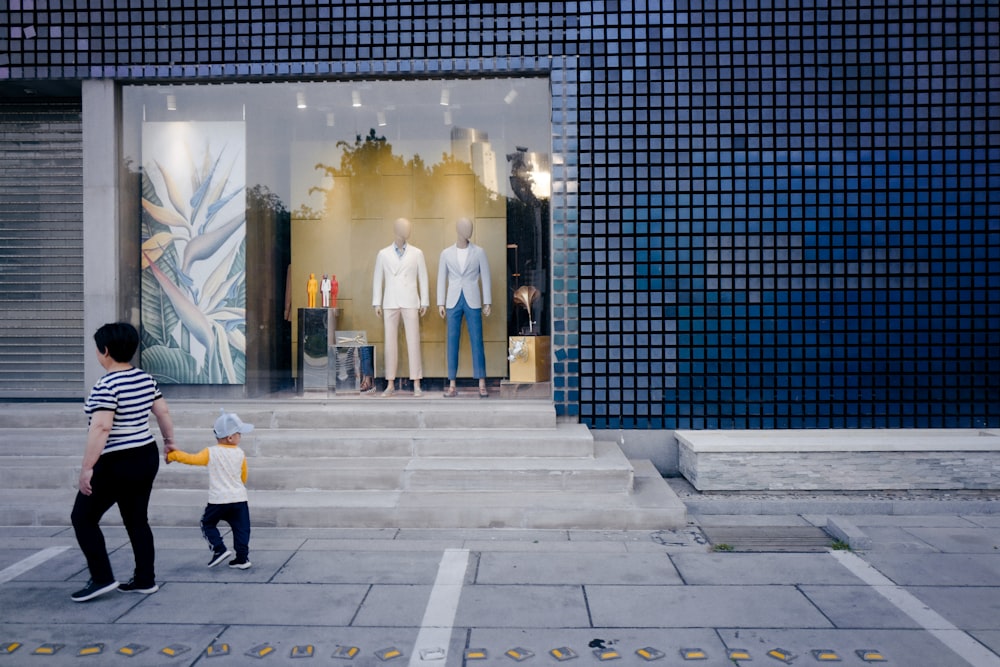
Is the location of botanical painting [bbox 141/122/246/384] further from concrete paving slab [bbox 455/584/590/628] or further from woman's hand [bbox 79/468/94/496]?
concrete paving slab [bbox 455/584/590/628]

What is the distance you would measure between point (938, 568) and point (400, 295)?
639 centimetres

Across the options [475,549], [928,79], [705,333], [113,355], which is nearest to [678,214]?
[705,333]

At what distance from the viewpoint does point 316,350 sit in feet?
31.6

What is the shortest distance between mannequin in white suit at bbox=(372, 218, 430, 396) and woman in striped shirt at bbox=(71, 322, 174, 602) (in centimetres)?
485

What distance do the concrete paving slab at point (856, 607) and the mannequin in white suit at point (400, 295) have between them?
571cm

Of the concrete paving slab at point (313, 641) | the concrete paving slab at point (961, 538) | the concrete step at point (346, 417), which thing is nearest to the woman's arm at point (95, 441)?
the concrete paving slab at point (313, 641)

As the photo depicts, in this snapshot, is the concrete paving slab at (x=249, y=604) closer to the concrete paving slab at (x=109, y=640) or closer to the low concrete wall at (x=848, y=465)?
the concrete paving slab at (x=109, y=640)

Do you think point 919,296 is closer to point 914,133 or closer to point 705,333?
point 914,133

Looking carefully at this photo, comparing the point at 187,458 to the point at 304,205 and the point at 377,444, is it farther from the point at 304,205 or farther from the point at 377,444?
the point at 304,205

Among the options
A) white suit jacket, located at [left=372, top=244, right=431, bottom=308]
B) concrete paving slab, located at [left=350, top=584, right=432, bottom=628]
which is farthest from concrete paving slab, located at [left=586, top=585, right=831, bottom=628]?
white suit jacket, located at [left=372, top=244, right=431, bottom=308]

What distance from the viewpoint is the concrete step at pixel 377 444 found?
7574mm

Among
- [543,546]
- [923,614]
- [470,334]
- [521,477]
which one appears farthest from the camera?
[470,334]

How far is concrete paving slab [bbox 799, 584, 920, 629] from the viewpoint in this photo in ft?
15.3

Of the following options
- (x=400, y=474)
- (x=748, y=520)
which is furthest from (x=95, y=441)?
(x=748, y=520)
